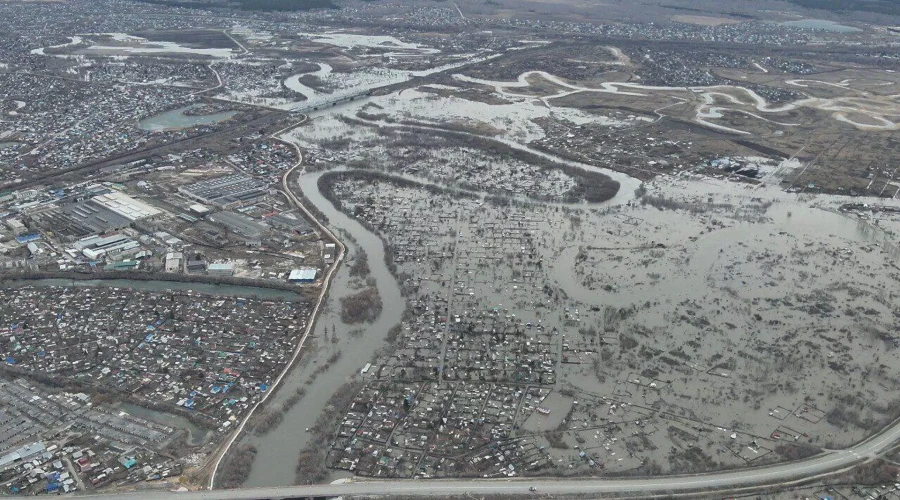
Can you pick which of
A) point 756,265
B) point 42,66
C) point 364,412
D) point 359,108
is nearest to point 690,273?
point 756,265

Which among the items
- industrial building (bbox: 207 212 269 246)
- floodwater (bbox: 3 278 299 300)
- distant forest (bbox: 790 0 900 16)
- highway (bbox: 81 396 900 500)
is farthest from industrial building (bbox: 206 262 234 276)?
distant forest (bbox: 790 0 900 16)

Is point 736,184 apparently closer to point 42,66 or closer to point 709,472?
point 709,472

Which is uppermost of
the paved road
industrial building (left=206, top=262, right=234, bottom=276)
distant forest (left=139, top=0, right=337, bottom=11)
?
distant forest (left=139, top=0, right=337, bottom=11)

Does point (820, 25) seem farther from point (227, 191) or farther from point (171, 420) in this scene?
point (171, 420)

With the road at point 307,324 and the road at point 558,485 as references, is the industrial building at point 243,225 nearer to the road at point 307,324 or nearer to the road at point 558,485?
the road at point 307,324

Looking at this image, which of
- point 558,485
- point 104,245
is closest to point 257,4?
point 104,245

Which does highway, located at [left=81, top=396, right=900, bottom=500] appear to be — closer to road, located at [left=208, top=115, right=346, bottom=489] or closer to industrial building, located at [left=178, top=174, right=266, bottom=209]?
road, located at [left=208, top=115, right=346, bottom=489]
